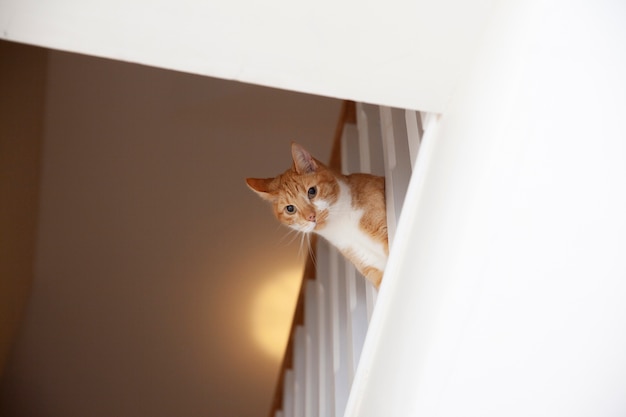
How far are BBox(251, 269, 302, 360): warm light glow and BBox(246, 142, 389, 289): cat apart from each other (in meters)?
1.47

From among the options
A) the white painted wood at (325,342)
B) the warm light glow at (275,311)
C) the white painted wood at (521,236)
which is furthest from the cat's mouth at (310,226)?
the warm light glow at (275,311)

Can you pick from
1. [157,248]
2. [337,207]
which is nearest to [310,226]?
[337,207]

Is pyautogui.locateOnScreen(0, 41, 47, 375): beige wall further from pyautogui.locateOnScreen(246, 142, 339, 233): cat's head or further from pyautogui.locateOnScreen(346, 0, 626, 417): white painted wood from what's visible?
pyautogui.locateOnScreen(346, 0, 626, 417): white painted wood

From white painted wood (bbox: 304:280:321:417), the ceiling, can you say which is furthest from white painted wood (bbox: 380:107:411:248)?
the ceiling

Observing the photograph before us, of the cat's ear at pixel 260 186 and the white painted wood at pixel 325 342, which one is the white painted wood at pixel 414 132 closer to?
the cat's ear at pixel 260 186

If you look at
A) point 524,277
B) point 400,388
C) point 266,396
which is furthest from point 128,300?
point 524,277

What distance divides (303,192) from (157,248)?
5.07 feet

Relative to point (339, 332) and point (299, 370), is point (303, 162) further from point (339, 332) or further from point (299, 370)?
point (299, 370)

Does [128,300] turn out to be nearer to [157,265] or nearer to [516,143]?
[157,265]

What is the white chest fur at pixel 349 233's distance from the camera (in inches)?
72.0

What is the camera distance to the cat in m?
1.85

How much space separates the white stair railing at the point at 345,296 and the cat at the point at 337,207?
88mm

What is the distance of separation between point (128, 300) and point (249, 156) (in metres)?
0.97

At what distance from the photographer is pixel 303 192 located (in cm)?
197
